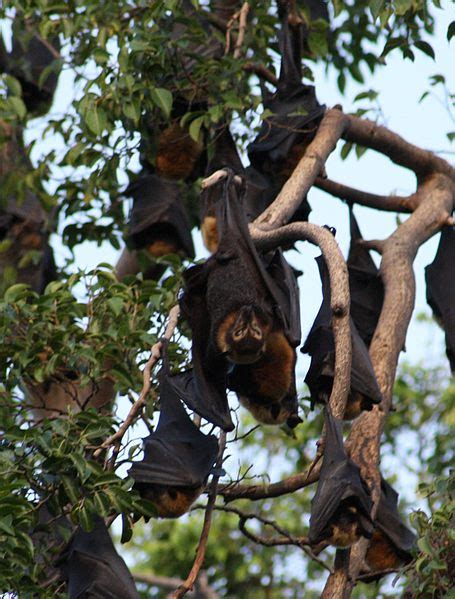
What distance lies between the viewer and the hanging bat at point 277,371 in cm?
491

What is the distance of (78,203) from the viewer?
24.4 feet

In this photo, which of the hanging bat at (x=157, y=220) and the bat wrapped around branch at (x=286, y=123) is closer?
the bat wrapped around branch at (x=286, y=123)

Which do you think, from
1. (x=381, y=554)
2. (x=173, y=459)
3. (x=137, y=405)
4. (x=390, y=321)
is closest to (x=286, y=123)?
(x=390, y=321)

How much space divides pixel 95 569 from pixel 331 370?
4.11 ft

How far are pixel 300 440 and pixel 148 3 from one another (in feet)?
18.8

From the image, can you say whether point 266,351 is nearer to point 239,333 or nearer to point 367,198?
point 239,333

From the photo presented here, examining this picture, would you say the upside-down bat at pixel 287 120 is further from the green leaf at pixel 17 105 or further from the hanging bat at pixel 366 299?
the green leaf at pixel 17 105

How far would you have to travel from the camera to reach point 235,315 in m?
4.67

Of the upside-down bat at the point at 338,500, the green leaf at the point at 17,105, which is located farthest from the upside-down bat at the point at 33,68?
the upside-down bat at the point at 338,500

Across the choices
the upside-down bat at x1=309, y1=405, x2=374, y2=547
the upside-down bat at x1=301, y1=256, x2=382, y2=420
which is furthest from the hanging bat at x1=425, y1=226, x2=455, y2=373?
the upside-down bat at x1=309, y1=405, x2=374, y2=547

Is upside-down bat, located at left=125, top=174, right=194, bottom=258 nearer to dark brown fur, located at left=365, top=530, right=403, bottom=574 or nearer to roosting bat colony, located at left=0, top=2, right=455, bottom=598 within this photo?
roosting bat colony, located at left=0, top=2, right=455, bottom=598

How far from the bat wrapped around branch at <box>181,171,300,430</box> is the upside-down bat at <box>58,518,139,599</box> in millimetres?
732

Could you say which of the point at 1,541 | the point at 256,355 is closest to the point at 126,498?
the point at 1,541

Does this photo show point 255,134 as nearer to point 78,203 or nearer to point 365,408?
point 78,203
